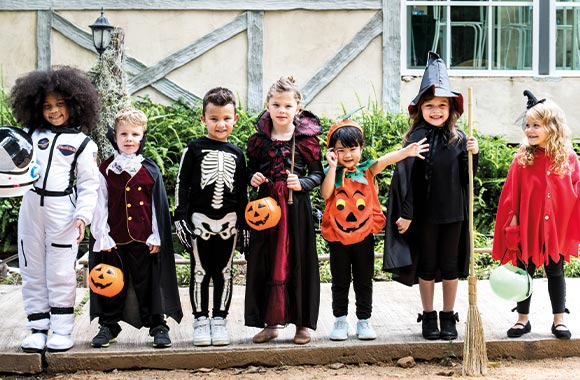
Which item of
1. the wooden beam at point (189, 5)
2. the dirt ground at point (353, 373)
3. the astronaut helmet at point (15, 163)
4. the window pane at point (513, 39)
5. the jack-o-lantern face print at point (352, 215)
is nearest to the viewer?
the astronaut helmet at point (15, 163)

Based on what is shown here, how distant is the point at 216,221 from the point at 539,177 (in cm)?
200

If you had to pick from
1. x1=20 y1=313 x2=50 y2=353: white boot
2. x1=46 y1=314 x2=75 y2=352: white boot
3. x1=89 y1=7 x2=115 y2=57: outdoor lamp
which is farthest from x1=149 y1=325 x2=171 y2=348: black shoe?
x1=89 y1=7 x2=115 y2=57: outdoor lamp

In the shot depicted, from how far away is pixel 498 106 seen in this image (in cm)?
1077

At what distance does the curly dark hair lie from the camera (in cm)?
536

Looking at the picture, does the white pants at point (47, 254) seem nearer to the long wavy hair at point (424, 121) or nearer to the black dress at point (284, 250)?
the black dress at point (284, 250)

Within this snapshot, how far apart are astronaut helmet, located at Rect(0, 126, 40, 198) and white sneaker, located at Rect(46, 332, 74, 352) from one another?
90 centimetres

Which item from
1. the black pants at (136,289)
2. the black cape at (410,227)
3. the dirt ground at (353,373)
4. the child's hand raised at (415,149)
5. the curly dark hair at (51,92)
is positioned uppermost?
the curly dark hair at (51,92)

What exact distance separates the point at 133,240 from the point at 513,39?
7078 mm

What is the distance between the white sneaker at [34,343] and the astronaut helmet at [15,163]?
2.87 feet

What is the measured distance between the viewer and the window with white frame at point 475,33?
35.6 feet

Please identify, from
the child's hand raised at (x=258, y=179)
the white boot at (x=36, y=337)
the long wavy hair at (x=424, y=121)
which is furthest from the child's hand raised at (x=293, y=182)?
the white boot at (x=36, y=337)

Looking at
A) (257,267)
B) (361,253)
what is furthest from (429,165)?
(257,267)

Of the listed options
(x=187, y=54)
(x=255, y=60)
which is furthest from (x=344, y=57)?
(x=187, y=54)

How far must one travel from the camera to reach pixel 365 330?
18.0 feet
